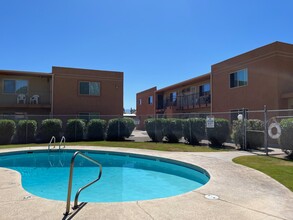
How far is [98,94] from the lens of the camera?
25141 mm

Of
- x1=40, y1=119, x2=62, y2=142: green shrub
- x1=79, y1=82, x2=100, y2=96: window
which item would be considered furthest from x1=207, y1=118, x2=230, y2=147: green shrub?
x1=79, y1=82, x2=100, y2=96: window

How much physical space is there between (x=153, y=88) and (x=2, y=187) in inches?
1268

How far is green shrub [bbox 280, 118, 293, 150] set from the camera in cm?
1113

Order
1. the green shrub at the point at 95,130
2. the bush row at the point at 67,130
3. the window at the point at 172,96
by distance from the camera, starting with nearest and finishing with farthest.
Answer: the bush row at the point at 67,130 < the green shrub at the point at 95,130 < the window at the point at 172,96

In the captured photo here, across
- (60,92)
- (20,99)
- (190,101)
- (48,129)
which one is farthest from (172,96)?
(20,99)

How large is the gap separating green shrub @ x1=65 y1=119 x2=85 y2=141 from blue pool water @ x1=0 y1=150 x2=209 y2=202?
5941 mm

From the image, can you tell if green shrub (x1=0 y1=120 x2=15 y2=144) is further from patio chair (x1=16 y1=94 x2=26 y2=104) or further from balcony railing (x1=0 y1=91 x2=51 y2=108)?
patio chair (x1=16 y1=94 x2=26 y2=104)

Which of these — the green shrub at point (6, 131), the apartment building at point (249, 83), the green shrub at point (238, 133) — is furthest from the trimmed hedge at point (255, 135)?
the green shrub at point (6, 131)

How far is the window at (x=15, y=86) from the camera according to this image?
2315 centimetres

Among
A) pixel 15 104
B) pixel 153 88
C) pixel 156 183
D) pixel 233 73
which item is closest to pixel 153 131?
pixel 233 73

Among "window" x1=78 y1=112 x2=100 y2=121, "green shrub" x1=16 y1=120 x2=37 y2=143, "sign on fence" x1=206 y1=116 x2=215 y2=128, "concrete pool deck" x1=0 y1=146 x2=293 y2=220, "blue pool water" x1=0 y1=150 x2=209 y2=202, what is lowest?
"blue pool water" x1=0 y1=150 x2=209 y2=202

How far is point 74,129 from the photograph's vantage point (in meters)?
20.7

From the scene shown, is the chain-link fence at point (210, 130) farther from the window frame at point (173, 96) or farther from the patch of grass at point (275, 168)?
the window frame at point (173, 96)

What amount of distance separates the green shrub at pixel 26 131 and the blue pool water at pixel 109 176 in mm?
5808
